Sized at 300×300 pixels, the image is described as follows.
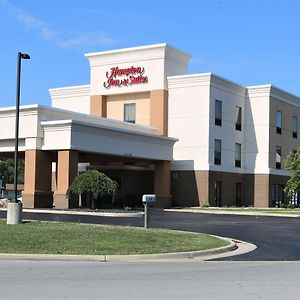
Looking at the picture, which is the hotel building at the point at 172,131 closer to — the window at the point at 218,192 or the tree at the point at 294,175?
the window at the point at 218,192

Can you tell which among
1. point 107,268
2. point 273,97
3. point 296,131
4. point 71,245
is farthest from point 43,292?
point 296,131

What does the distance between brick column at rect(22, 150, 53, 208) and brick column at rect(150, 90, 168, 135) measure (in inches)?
466

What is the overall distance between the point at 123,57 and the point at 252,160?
47.7 ft

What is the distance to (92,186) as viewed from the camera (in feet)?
114

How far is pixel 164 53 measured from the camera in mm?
47812

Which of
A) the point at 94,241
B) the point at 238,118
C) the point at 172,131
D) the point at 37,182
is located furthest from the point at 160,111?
the point at 94,241

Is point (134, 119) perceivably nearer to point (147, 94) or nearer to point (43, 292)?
point (147, 94)

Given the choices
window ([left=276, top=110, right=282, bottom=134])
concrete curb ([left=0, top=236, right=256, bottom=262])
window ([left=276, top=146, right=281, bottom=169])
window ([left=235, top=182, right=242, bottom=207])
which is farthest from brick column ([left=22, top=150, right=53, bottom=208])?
concrete curb ([left=0, top=236, right=256, bottom=262])

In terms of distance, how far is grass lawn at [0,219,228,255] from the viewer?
15133mm

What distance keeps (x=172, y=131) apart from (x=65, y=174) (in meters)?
13.3

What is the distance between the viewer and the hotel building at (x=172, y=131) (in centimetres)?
4172

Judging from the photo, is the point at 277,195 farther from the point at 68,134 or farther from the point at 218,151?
the point at 68,134

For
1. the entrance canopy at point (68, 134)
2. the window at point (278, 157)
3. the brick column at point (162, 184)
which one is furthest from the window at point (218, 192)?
the entrance canopy at point (68, 134)

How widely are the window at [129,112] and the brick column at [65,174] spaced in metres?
13.0
